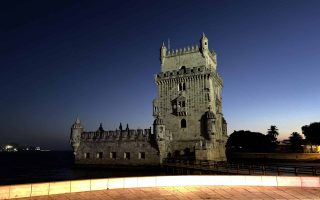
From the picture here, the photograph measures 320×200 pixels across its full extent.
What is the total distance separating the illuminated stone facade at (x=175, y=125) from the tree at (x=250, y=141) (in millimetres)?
55004

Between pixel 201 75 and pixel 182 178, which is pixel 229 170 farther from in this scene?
pixel 201 75

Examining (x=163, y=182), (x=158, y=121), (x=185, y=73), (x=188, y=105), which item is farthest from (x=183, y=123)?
(x=163, y=182)

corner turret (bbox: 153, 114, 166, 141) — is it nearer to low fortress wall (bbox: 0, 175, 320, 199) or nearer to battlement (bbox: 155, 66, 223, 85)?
battlement (bbox: 155, 66, 223, 85)

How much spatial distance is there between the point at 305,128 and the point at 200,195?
84.8 m

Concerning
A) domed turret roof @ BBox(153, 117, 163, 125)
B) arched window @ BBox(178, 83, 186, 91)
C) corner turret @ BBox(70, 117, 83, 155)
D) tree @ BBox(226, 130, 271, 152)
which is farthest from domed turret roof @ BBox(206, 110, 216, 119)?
tree @ BBox(226, 130, 271, 152)

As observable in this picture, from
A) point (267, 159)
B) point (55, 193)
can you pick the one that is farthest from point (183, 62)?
point (267, 159)

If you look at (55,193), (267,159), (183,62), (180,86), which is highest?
A: (183,62)

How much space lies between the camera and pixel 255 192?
1333cm

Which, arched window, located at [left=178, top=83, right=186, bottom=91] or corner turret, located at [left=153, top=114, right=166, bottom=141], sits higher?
arched window, located at [left=178, top=83, right=186, bottom=91]

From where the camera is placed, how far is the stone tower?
42031 millimetres

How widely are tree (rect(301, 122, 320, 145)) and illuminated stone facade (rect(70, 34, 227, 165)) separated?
44874 millimetres

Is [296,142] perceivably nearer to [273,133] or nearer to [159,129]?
[273,133]

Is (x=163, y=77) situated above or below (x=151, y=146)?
above

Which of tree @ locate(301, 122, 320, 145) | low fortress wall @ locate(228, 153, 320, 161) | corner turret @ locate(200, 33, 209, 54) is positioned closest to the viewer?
corner turret @ locate(200, 33, 209, 54)
